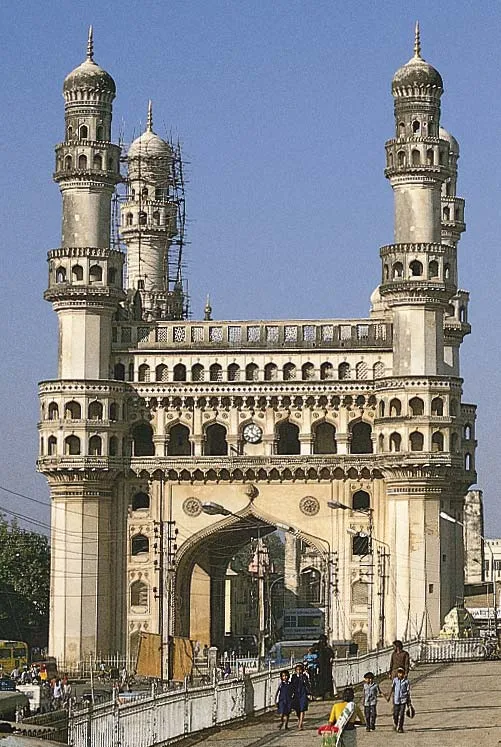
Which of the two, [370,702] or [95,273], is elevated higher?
[95,273]

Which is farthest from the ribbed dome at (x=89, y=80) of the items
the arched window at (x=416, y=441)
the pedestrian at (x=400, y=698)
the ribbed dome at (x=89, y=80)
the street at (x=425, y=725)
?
the pedestrian at (x=400, y=698)

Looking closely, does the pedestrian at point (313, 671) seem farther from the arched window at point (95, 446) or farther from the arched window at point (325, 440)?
the arched window at point (325, 440)

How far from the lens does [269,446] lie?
230 ft

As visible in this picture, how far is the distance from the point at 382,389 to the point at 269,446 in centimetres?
507

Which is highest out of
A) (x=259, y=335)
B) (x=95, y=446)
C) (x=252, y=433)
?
(x=259, y=335)

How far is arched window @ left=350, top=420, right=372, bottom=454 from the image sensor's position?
70.7m

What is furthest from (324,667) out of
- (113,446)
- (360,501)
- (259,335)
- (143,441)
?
(143,441)

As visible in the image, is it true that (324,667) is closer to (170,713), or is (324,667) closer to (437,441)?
(170,713)

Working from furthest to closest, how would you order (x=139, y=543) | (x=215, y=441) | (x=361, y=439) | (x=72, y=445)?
(x=215, y=441) → (x=361, y=439) → (x=139, y=543) → (x=72, y=445)

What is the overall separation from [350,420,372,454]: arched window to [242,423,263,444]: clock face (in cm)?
362

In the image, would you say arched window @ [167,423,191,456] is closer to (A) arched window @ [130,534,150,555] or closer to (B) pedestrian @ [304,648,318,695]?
(A) arched window @ [130,534,150,555]

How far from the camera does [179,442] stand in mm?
72125

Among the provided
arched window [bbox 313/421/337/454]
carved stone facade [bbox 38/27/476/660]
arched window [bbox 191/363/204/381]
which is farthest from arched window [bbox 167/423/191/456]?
arched window [bbox 313/421/337/454]

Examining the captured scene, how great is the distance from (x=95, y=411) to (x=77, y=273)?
538 centimetres
